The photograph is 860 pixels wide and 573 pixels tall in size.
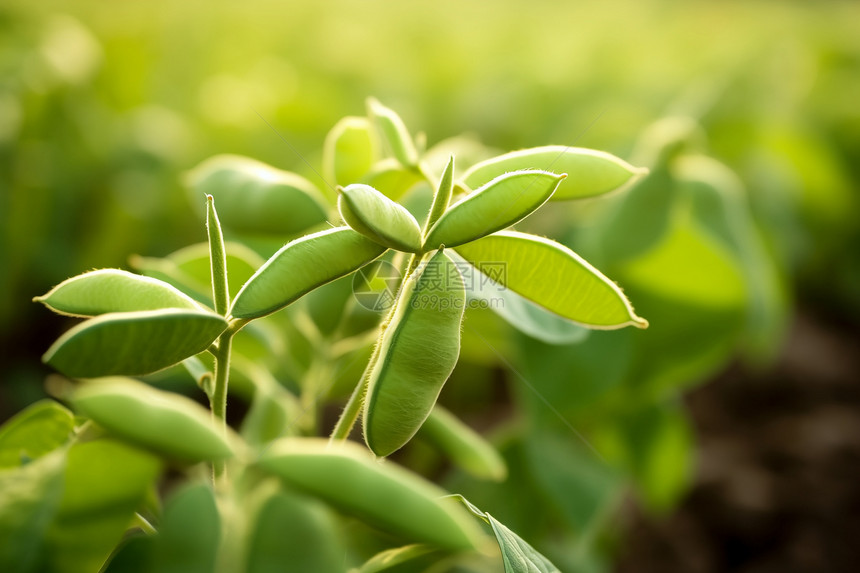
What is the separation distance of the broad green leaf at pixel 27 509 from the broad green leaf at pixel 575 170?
232 millimetres

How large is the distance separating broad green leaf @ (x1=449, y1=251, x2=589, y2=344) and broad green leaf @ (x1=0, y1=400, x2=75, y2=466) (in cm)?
21

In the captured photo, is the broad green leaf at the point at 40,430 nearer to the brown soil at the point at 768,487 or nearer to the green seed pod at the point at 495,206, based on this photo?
the green seed pod at the point at 495,206

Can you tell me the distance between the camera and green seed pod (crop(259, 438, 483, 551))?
0.27m

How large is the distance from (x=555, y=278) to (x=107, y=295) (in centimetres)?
19

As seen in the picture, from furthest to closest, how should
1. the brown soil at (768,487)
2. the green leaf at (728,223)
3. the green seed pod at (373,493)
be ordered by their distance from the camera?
the brown soil at (768,487) → the green leaf at (728,223) → the green seed pod at (373,493)

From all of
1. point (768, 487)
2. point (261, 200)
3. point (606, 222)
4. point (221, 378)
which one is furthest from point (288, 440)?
point (768, 487)

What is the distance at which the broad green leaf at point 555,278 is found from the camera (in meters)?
0.34

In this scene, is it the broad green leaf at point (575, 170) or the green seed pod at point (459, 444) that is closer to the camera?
the broad green leaf at point (575, 170)

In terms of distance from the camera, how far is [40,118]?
1150 mm

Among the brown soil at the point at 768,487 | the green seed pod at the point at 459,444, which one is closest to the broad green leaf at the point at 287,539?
the green seed pod at the point at 459,444

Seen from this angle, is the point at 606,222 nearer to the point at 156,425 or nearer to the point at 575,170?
the point at 575,170

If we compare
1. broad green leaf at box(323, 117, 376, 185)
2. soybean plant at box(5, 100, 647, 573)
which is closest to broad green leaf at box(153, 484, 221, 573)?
soybean plant at box(5, 100, 647, 573)

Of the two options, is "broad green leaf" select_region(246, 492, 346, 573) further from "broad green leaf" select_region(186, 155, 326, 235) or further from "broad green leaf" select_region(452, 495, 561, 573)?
"broad green leaf" select_region(186, 155, 326, 235)

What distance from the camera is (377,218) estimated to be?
293mm
